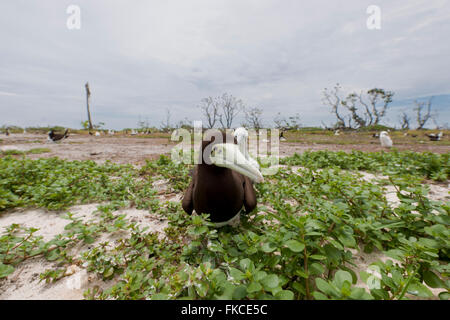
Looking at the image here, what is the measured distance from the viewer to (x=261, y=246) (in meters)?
1.50

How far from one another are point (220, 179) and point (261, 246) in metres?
0.77

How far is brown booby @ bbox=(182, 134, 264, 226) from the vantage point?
1.81 metres

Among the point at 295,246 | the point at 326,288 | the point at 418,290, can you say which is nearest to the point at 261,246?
the point at 295,246

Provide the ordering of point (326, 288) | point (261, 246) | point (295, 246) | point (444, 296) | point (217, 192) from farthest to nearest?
point (217, 192) < point (261, 246) < point (295, 246) < point (444, 296) < point (326, 288)

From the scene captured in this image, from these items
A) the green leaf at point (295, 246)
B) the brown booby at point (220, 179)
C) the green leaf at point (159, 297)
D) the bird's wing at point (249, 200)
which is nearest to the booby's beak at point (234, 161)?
the brown booby at point (220, 179)

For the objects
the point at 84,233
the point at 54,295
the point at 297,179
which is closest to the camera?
the point at 54,295

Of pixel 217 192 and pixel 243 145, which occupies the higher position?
pixel 243 145

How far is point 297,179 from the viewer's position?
358 cm

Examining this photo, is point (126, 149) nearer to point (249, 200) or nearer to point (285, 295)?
point (249, 200)

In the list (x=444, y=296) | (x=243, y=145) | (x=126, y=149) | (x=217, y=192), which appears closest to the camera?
(x=444, y=296)

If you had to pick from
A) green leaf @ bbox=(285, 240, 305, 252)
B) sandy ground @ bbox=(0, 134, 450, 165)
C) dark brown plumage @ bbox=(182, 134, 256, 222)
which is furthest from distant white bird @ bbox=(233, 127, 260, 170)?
sandy ground @ bbox=(0, 134, 450, 165)
